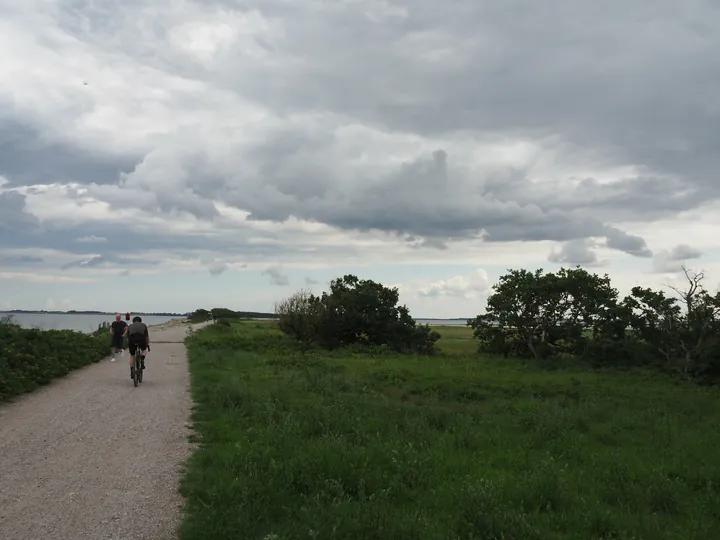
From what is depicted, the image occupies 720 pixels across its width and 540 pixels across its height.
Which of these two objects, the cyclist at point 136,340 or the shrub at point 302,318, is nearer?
the cyclist at point 136,340

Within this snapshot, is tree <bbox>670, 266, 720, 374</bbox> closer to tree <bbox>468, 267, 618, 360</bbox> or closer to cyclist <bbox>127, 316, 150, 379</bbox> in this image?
tree <bbox>468, 267, 618, 360</bbox>

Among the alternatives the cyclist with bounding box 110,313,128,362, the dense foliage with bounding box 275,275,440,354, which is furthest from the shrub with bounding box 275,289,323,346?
the cyclist with bounding box 110,313,128,362

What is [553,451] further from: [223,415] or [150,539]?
[150,539]

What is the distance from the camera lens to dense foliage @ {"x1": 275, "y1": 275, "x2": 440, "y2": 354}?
39.4m

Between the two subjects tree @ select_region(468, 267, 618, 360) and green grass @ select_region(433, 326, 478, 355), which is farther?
green grass @ select_region(433, 326, 478, 355)

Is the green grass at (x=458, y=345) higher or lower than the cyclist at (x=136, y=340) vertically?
lower

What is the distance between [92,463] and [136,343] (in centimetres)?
892

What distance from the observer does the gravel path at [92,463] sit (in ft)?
19.7

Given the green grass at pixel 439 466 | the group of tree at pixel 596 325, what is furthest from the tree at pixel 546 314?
the green grass at pixel 439 466

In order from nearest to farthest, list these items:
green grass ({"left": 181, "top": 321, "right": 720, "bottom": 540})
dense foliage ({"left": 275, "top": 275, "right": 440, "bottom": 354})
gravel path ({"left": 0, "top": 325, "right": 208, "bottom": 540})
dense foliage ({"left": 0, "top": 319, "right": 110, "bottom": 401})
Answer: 1. gravel path ({"left": 0, "top": 325, "right": 208, "bottom": 540})
2. green grass ({"left": 181, "top": 321, "right": 720, "bottom": 540})
3. dense foliage ({"left": 0, "top": 319, "right": 110, "bottom": 401})
4. dense foliage ({"left": 275, "top": 275, "right": 440, "bottom": 354})

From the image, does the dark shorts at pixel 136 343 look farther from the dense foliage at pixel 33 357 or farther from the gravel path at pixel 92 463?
the dense foliage at pixel 33 357

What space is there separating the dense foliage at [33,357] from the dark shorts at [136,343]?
2286 mm

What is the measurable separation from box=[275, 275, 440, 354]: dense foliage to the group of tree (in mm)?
4611

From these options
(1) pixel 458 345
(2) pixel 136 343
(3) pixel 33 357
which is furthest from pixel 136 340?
(1) pixel 458 345
